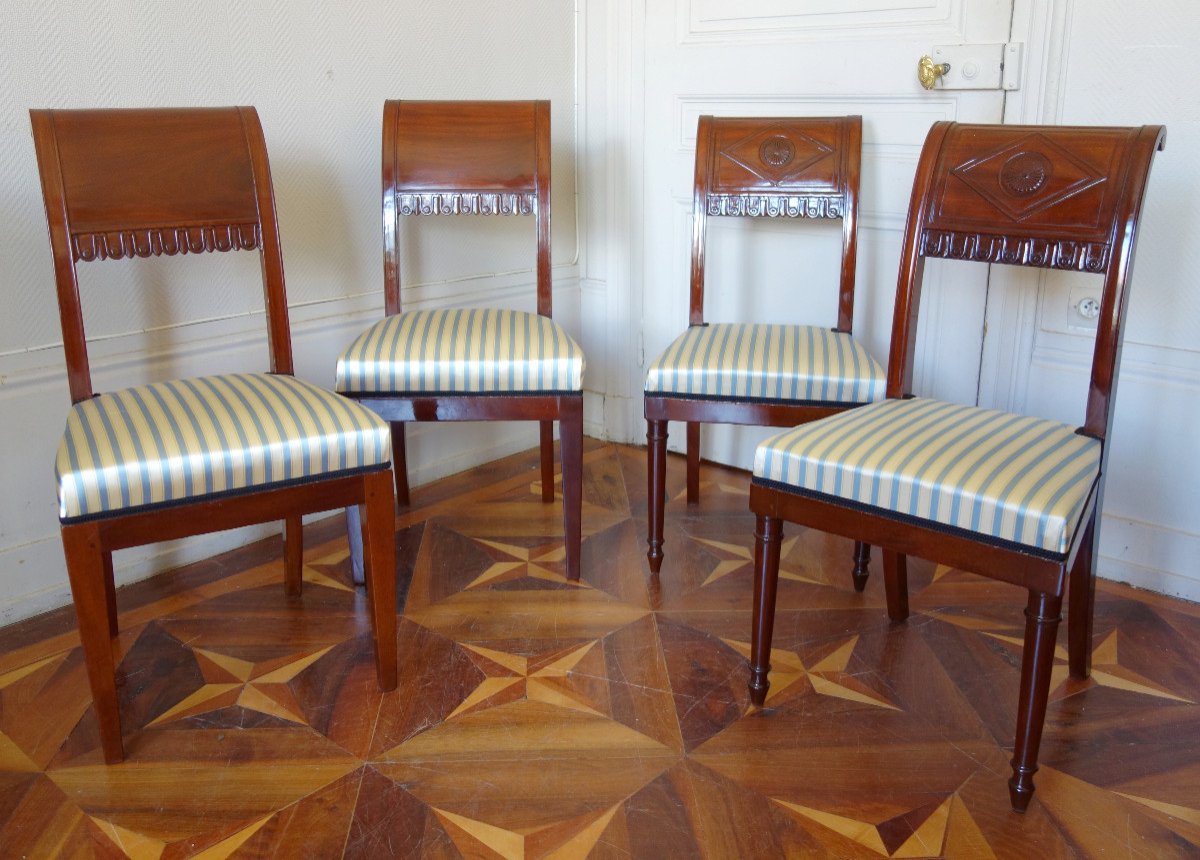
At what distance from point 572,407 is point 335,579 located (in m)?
0.66

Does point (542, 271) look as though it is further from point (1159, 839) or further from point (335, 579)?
point (1159, 839)

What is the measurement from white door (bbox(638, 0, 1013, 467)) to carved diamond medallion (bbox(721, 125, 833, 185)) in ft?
0.82

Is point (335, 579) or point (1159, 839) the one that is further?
point (335, 579)

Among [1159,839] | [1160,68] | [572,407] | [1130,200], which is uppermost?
[1160,68]

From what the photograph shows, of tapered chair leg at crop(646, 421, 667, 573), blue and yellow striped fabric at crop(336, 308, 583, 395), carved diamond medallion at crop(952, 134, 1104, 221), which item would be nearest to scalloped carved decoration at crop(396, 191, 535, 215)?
blue and yellow striped fabric at crop(336, 308, 583, 395)

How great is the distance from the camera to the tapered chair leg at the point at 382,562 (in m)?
1.82

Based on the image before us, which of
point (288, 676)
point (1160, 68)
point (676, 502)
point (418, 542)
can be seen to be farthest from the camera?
point (676, 502)

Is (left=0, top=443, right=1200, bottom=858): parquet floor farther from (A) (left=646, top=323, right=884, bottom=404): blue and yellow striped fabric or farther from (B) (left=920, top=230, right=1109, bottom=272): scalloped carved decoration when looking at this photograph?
(B) (left=920, top=230, right=1109, bottom=272): scalloped carved decoration

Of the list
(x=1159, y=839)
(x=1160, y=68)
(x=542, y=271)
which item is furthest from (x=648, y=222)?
(x=1159, y=839)

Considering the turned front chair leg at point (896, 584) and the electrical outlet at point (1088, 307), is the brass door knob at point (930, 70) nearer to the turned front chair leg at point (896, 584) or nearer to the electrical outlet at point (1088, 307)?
→ the electrical outlet at point (1088, 307)

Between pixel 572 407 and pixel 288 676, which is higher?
pixel 572 407

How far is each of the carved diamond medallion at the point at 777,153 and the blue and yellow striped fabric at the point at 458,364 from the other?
62cm

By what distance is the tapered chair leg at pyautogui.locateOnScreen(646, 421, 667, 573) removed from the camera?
231 cm

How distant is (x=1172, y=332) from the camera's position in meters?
2.26
